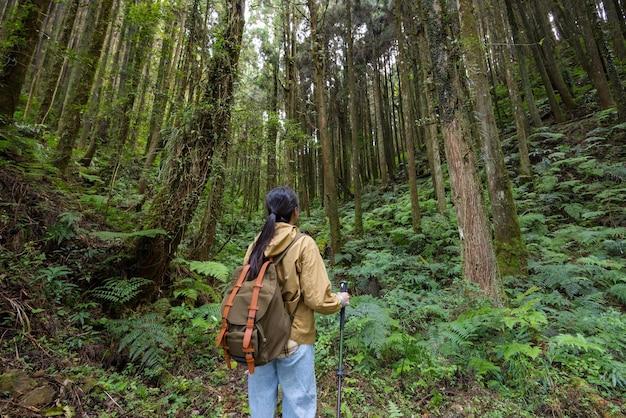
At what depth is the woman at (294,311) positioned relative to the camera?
1.92 metres

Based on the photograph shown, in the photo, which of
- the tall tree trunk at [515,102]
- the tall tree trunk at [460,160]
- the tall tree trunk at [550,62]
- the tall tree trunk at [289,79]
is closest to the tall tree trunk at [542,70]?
A: the tall tree trunk at [550,62]

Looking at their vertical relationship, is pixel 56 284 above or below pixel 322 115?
below

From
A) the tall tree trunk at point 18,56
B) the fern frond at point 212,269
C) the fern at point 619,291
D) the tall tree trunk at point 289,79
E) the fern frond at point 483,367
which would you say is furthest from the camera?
the tall tree trunk at point 289,79

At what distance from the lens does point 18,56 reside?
14.7 feet

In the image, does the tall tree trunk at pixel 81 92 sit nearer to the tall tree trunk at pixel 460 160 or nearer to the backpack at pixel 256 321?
the backpack at pixel 256 321

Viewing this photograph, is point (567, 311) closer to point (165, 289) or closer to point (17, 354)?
point (165, 289)

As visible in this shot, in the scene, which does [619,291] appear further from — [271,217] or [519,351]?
[271,217]

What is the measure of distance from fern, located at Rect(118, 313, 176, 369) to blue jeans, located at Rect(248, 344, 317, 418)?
5.38 ft

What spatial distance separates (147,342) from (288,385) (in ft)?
6.66

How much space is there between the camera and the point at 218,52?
14.7ft

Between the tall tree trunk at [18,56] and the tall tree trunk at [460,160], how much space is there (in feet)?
19.8

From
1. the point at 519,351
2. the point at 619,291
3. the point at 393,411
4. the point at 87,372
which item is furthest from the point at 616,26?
the point at 87,372

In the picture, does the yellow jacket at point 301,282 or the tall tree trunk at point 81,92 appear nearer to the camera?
the yellow jacket at point 301,282

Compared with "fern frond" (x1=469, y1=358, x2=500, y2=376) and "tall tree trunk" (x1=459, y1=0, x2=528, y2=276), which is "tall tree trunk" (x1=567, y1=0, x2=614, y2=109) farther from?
"fern frond" (x1=469, y1=358, x2=500, y2=376)
